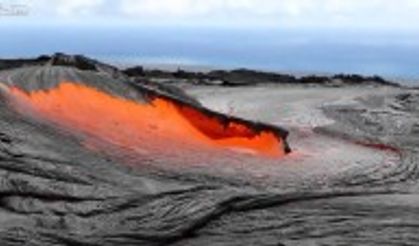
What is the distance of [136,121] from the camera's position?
33.8 feet

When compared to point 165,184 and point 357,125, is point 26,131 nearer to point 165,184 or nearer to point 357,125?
point 165,184

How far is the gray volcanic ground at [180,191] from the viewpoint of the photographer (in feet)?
25.8

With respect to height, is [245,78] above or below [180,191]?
above

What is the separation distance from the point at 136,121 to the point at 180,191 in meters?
2.08

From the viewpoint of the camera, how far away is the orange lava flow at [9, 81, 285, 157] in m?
9.66

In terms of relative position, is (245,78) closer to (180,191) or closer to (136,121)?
(136,121)

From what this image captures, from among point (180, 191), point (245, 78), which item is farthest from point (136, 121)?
point (245, 78)

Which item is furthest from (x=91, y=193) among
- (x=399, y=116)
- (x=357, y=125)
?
(x=399, y=116)

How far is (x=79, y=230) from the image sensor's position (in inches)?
303

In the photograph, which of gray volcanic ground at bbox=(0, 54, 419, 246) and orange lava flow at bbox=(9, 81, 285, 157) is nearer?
gray volcanic ground at bbox=(0, 54, 419, 246)

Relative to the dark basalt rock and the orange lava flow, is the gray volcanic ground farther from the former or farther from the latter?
the dark basalt rock

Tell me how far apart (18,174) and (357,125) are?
6.22m

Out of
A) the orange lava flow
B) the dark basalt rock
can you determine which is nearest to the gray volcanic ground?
the orange lava flow

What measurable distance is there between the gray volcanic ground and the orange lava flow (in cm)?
12
